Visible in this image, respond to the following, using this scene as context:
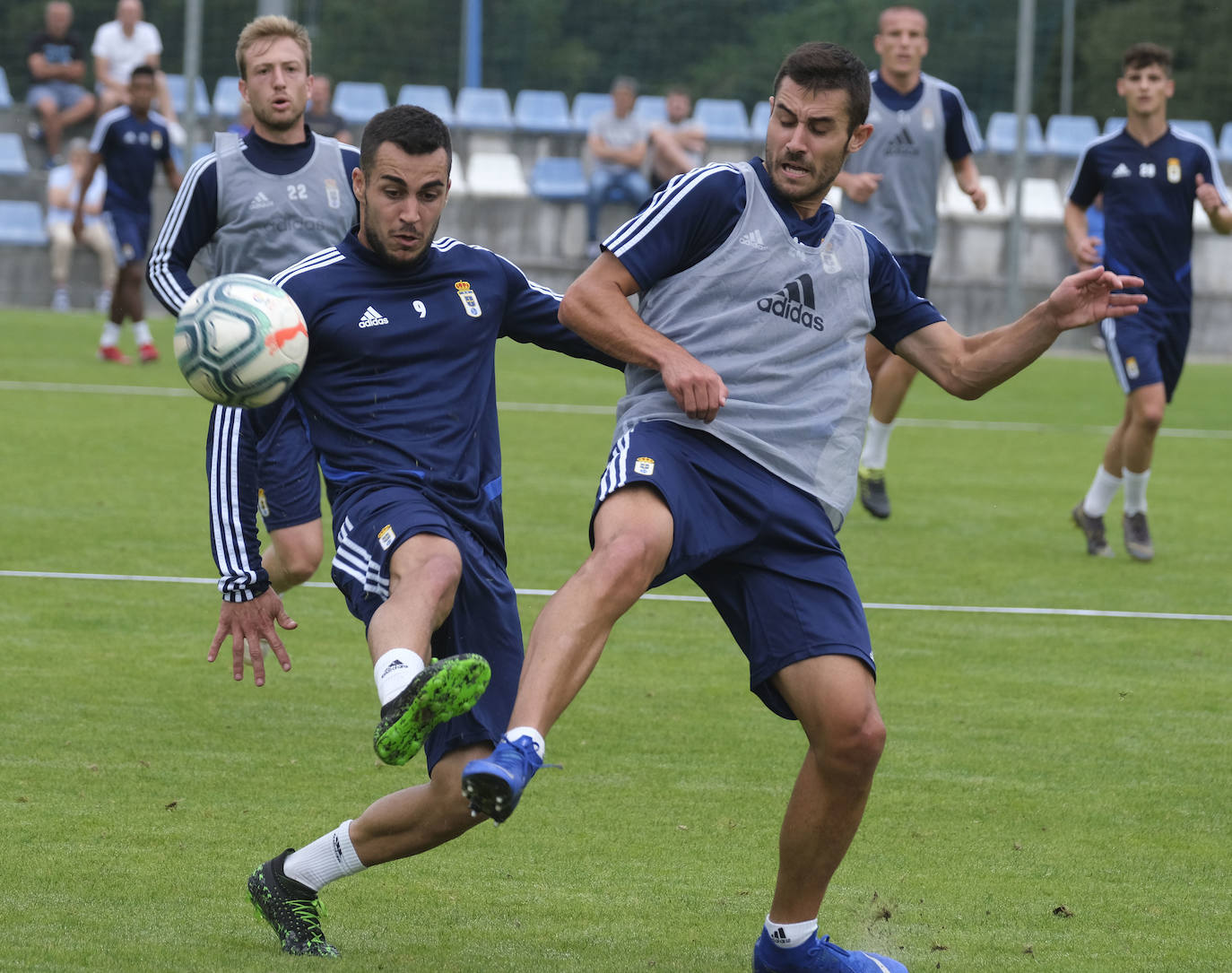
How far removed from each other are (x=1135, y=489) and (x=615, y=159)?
1370 centimetres

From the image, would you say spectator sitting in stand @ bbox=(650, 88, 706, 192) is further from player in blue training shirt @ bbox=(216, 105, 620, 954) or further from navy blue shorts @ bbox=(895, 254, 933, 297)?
player in blue training shirt @ bbox=(216, 105, 620, 954)

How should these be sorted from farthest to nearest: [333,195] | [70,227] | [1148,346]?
[70,227]
[1148,346]
[333,195]

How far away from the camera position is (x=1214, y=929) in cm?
455

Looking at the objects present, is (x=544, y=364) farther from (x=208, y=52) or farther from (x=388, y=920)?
(x=388, y=920)

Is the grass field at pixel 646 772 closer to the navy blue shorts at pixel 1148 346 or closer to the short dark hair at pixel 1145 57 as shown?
the navy blue shorts at pixel 1148 346

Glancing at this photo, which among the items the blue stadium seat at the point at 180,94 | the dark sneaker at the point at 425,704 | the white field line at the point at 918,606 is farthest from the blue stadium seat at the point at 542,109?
the dark sneaker at the point at 425,704

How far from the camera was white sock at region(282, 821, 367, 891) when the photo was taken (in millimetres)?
4270

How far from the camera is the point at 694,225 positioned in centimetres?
429

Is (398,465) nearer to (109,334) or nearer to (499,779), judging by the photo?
(499,779)

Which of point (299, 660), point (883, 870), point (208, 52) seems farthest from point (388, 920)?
point (208, 52)

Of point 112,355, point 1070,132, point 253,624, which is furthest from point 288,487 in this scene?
point 1070,132

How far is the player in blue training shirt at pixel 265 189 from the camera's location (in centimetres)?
A: 685

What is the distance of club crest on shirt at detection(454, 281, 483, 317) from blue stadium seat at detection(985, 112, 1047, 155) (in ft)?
71.4

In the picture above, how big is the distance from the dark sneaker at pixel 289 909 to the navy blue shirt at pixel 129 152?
521 inches
